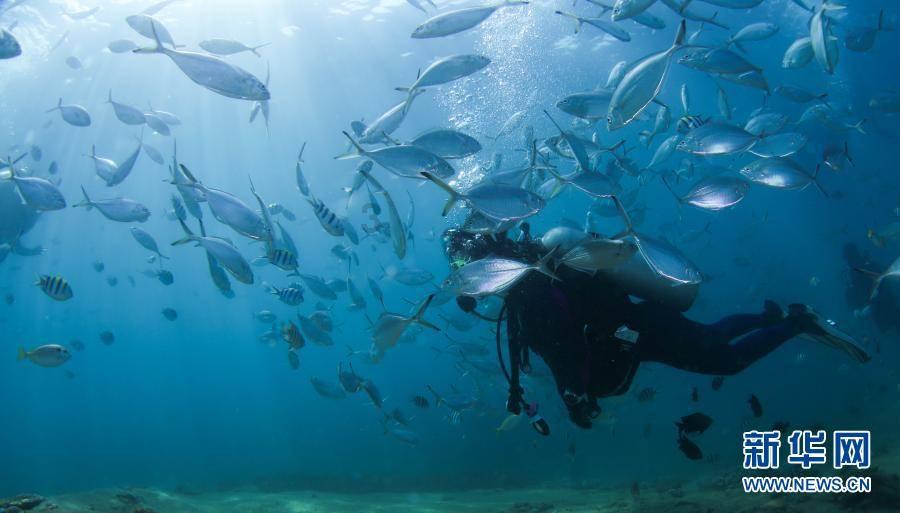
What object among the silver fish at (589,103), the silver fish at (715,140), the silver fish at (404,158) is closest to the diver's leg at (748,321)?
the silver fish at (715,140)

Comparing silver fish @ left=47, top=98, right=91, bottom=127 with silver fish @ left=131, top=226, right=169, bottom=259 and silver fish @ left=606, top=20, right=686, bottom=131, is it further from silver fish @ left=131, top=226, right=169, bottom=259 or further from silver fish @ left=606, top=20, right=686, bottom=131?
silver fish @ left=606, top=20, right=686, bottom=131

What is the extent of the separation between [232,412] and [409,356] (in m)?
39.3

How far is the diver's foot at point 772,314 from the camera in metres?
5.75

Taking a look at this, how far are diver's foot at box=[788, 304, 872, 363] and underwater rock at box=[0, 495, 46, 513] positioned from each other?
378 inches

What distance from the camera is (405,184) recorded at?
3725cm

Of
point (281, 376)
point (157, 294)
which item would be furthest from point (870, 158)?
point (157, 294)

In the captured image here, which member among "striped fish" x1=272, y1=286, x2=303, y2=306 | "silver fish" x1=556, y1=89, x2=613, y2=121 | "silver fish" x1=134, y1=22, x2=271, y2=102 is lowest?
"striped fish" x1=272, y1=286, x2=303, y2=306

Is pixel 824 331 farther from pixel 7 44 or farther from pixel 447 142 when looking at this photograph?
pixel 7 44

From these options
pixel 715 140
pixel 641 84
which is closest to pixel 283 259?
pixel 641 84

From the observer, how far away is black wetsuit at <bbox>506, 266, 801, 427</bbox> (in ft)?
13.5

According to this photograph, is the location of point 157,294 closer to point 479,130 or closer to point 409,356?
point 409,356

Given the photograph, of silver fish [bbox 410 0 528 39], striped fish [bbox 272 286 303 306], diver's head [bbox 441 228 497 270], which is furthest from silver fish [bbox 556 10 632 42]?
striped fish [bbox 272 286 303 306]

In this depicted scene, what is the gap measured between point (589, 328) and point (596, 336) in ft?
0.40

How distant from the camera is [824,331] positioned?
5418 mm
